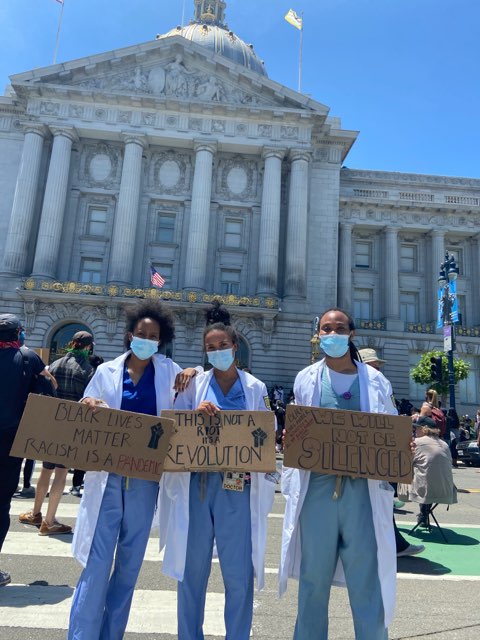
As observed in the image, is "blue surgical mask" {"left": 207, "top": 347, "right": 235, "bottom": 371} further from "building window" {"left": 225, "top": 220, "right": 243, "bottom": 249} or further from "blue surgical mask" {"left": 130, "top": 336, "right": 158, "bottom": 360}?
"building window" {"left": 225, "top": 220, "right": 243, "bottom": 249}

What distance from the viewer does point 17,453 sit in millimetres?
3443

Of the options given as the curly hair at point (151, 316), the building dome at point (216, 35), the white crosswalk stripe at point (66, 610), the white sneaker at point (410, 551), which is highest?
the building dome at point (216, 35)

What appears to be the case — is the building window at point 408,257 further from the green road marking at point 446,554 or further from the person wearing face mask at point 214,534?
the person wearing face mask at point 214,534

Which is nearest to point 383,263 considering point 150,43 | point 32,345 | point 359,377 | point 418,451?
point 150,43

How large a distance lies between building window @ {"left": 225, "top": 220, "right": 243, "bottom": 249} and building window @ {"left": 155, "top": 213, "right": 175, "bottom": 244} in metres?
3.88

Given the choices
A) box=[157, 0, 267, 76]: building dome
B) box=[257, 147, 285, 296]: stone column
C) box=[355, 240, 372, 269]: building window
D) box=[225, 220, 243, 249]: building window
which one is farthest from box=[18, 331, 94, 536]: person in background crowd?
box=[157, 0, 267, 76]: building dome

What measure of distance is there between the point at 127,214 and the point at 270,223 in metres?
9.65

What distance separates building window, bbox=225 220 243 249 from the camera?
3544 cm

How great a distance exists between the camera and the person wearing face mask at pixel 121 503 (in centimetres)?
307

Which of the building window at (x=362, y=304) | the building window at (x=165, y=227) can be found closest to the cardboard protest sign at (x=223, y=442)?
the building window at (x=165, y=227)

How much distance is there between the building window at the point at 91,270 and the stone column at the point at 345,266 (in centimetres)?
1857

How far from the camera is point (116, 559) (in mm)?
3252

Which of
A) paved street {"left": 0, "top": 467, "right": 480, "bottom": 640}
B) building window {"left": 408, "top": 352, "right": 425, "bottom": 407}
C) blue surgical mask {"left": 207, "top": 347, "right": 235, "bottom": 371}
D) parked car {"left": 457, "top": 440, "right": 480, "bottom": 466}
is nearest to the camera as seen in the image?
blue surgical mask {"left": 207, "top": 347, "right": 235, "bottom": 371}

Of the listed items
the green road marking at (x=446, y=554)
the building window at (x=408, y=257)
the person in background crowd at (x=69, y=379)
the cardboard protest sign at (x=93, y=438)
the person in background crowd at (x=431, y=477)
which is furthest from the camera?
the building window at (x=408, y=257)
